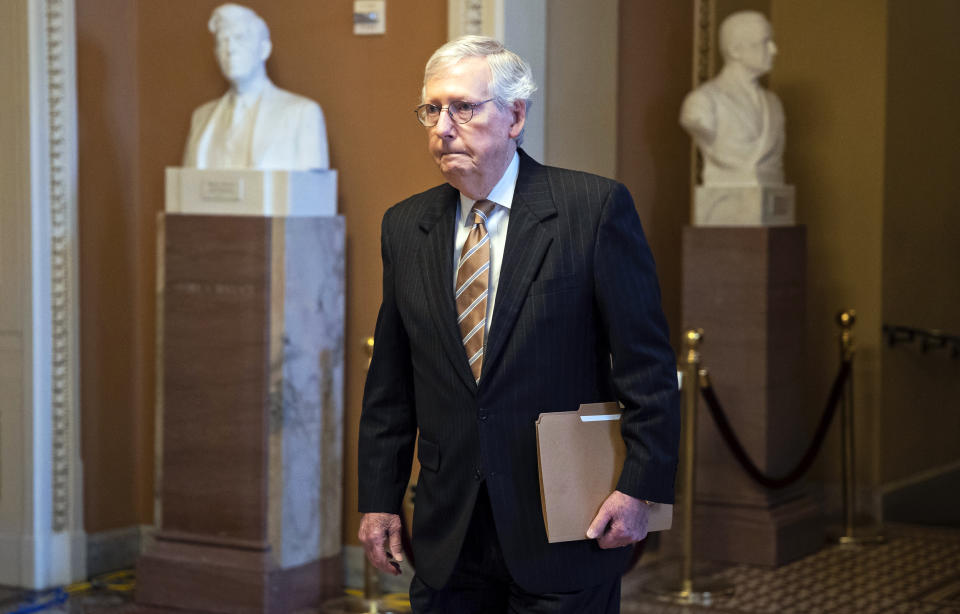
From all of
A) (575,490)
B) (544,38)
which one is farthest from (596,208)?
(544,38)

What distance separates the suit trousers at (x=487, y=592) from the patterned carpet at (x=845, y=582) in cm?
300

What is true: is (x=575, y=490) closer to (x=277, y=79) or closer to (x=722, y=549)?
(x=277, y=79)

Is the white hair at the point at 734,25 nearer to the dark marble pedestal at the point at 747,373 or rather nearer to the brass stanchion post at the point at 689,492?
the dark marble pedestal at the point at 747,373

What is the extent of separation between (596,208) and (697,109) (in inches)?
161

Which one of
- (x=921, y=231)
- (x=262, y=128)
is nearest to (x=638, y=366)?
(x=262, y=128)

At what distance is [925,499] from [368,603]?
4.07 m

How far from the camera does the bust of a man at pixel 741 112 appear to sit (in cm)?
656

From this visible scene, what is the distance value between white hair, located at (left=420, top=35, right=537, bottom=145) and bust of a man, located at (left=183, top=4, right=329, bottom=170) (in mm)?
3032

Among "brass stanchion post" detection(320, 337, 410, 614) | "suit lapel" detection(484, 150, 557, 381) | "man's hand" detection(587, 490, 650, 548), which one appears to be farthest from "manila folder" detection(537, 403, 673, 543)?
"brass stanchion post" detection(320, 337, 410, 614)

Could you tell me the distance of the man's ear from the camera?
263cm

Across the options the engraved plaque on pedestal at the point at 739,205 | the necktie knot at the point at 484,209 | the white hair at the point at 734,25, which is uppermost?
the white hair at the point at 734,25

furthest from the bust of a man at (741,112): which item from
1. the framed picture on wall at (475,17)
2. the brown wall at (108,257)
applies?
the brown wall at (108,257)

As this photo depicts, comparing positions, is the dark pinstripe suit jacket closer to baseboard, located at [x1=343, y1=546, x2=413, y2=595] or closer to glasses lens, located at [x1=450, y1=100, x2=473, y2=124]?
glasses lens, located at [x1=450, y1=100, x2=473, y2=124]

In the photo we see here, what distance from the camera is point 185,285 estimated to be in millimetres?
5590
